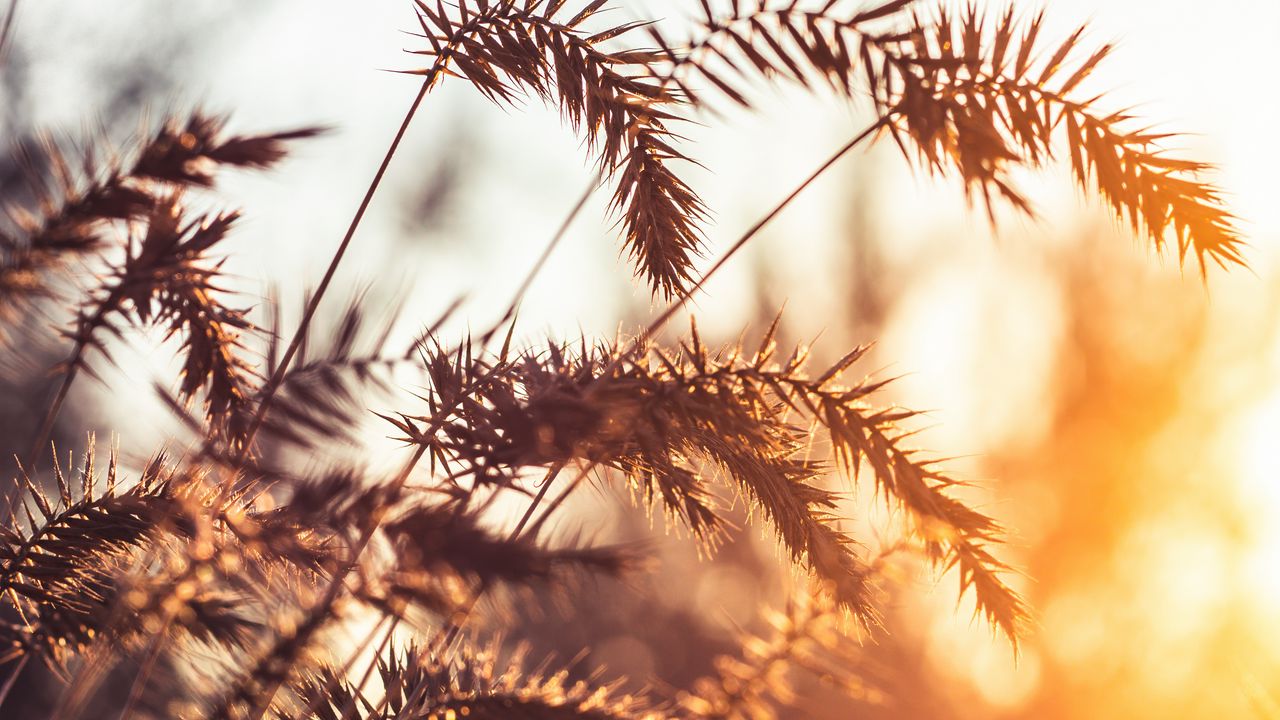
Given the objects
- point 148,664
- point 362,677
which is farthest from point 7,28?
point 362,677

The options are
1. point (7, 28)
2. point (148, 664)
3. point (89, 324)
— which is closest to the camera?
point (148, 664)

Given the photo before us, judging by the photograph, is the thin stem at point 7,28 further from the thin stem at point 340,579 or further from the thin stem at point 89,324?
the thin stem at point 340,579

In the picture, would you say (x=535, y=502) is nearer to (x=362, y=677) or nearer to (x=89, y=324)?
(x=362, y=677)

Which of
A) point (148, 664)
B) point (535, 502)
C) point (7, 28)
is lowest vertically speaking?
point (148, 664)

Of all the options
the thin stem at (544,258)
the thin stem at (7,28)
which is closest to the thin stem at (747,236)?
the thin stem at (544,258)

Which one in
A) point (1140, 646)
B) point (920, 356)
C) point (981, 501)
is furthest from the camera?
point (1140, 646)

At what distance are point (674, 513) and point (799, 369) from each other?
0.41 metres

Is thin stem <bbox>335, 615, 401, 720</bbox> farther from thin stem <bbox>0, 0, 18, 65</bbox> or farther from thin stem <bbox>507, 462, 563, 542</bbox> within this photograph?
thin stem <bbox>0, 0, 18, 65</bbox>

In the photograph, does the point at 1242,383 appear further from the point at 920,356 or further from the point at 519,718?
the point at 519,718

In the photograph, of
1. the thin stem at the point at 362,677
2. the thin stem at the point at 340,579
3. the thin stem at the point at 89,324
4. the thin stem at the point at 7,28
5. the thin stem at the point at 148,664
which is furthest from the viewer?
the thin stem at the point at 7,28

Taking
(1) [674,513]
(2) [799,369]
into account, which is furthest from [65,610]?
(2) [799,369]

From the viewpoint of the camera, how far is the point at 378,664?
1893 millimetres

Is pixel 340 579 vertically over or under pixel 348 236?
under

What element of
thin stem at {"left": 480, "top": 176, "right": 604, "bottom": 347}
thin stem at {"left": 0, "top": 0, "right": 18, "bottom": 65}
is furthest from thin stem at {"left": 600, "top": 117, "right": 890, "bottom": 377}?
thin stem at {"left": 0, "top": 0, "right": 18, "bottom": 65}
